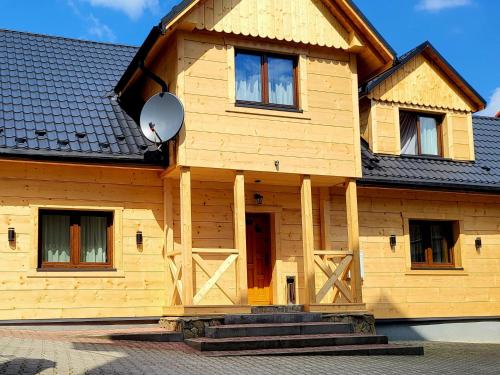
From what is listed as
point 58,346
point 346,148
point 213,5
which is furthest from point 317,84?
point 58,346

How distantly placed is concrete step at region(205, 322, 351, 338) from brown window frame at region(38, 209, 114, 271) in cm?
273

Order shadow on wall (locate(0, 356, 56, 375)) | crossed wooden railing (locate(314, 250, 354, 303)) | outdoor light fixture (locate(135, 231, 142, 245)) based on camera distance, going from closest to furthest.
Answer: shadow on wall (locate(0, 356, 56, 375)) < outdoor light fixture (locate(135, 231, 142, 245)) < crossed wooden railing (locate(314, 250, 354, 303))

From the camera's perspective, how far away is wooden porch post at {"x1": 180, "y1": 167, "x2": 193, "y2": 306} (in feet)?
41.1

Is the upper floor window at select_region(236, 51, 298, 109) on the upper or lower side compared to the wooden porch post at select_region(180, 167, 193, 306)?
upper

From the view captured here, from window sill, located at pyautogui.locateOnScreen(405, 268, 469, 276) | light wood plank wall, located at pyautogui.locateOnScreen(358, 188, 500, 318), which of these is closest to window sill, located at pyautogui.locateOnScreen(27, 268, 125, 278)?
light wood plank wall, located at pyautogui.locateOnScreen(358, 188, 500, 318)

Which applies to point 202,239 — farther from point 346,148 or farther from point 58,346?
point 58,346

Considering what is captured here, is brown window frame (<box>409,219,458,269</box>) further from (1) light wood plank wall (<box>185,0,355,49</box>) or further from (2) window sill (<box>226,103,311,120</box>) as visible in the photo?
(1) light wood plank wall (<box>185,0,355,49</box>)

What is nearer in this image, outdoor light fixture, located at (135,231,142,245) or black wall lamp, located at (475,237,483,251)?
outdoor light fixture, located at (135,231,142,245)

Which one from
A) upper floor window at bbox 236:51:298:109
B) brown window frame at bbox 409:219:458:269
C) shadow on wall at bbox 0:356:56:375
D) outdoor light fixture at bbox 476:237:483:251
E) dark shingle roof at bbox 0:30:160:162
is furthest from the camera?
outdoor light fixture at bbox 476:237:483:251

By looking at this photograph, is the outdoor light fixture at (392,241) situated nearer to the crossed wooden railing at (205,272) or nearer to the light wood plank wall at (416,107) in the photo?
the light wood plank wall at (416,107)

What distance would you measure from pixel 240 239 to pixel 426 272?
5195mm

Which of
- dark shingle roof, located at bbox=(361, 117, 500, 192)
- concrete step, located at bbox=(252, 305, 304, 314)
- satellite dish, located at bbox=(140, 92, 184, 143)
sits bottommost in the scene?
concrete step, located at bbox=(252, 305, 304, 314)

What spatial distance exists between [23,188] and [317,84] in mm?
5884

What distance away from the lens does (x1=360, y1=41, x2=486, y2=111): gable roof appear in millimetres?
16759
